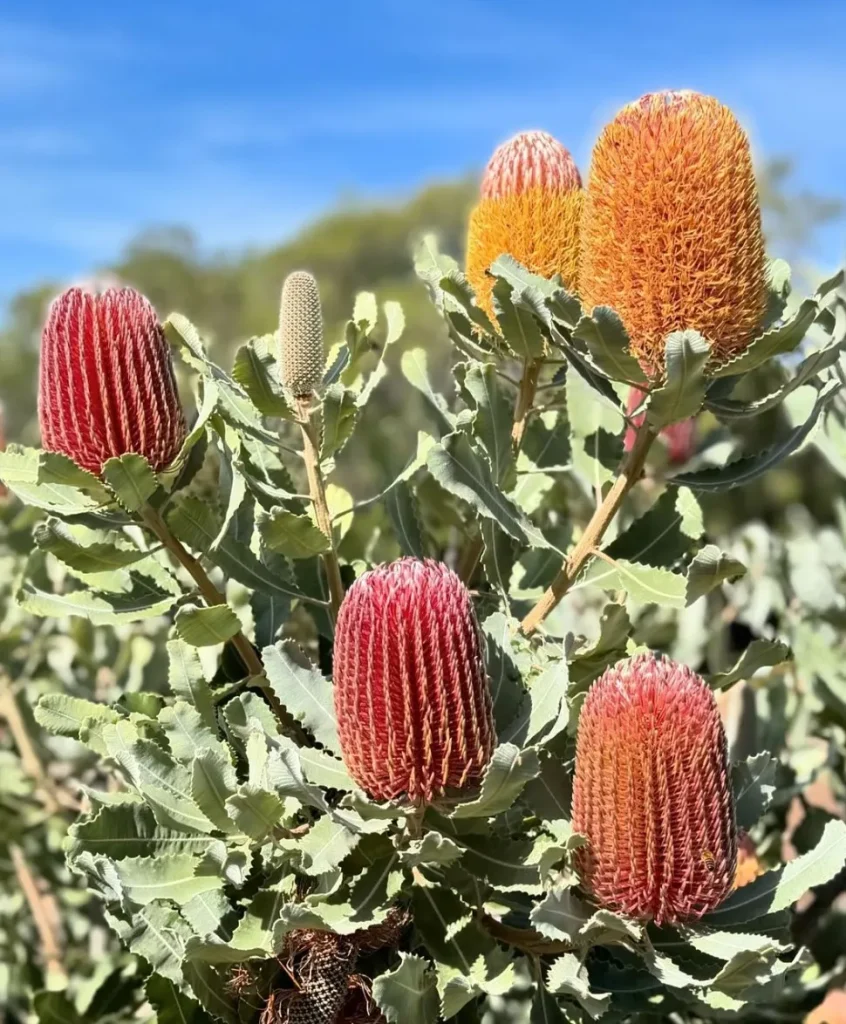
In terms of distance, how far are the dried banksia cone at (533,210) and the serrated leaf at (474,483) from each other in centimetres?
29

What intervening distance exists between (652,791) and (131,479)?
0.74 meters

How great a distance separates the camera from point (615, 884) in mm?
1367

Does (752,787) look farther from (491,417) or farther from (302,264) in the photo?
(302,264)

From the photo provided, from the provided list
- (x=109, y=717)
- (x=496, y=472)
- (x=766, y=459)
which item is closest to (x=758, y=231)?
(x=766, y=459)

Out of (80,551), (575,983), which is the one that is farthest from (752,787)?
(80,551)

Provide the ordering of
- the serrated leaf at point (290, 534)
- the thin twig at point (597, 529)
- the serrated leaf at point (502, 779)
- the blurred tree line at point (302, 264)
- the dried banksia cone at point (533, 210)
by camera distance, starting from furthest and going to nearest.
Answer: the blurred tree line at point (302, 264) < the dried banksia cone at point (533, 210) < the thin twig at point (597, 529) < the serrated leaf at point (290, 534) < the serrated leaf at point (502, 779)

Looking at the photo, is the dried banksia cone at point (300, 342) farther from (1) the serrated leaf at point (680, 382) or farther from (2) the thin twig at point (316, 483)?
(1) the serrated leaf at point (680, 382)

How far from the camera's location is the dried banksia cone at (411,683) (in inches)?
51.5

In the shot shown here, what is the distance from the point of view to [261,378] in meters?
1.57

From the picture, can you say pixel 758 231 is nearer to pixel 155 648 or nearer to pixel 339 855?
pixel 339 855

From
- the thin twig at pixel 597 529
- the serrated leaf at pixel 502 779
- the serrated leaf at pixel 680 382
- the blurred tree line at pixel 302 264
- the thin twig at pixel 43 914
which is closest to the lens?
the serrated leaf at pixel 502 779

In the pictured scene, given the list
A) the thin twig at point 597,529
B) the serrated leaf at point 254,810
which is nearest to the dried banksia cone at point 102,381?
the serrated leaf at point 254,810

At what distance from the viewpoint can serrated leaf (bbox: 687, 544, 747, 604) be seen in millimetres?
1443

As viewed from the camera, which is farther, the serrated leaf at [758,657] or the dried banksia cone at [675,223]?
the serrated leaf at [758,657]
